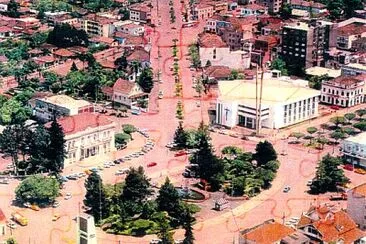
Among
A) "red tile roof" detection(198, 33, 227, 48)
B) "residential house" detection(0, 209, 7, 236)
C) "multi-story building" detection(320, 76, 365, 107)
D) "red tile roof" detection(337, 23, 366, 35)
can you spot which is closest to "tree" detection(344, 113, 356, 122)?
"multi-story building" detection(320, 76, 365, 107)

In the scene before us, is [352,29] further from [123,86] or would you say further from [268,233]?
[268,233]

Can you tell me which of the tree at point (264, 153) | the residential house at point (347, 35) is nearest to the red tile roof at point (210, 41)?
the residential house at point (347, 35)

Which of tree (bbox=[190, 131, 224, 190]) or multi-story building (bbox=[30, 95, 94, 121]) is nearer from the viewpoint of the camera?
tree (bbox=[190, 131, 224, 190])

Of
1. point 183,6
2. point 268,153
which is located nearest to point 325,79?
point 268,153

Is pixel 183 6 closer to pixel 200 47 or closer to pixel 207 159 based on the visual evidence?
pixel 200 47

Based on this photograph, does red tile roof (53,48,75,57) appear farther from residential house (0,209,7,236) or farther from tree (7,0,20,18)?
residential house (0,209,7,236)

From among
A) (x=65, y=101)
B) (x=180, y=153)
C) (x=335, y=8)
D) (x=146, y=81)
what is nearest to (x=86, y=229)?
(x=180, y=153)
